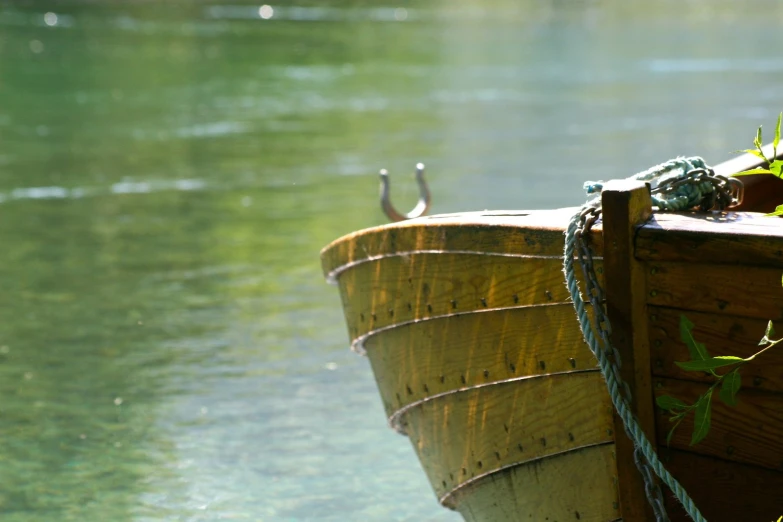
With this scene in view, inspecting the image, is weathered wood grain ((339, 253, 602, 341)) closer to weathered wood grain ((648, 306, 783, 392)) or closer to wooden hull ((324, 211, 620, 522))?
A: wooden hull ((324, 211, 620, 522))

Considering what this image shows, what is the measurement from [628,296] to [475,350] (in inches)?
24.1

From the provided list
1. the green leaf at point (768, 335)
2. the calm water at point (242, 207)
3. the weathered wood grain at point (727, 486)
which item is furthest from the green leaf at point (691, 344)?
the calm water at point (242, 207)

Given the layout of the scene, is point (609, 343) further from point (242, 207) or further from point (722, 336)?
point (242, 207)

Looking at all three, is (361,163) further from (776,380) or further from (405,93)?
(776,380)

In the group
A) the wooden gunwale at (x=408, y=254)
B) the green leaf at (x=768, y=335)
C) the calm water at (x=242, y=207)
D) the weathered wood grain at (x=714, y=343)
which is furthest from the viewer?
the calm water at (x=242, y=207)

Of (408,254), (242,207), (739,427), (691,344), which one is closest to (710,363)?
(691,344)

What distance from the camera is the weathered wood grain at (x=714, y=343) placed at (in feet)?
8.38

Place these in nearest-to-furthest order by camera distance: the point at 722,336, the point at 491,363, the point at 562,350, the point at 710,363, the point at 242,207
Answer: the point at 710,363 < the point at 722,336 < the point at 562,350 < the point at 491,363 < the point at 242,207

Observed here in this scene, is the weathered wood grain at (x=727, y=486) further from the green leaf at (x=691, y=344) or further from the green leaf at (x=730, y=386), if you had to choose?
the green leaf at (x=691, y=344)

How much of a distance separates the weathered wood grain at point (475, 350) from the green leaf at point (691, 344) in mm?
328

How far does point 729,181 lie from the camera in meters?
2.91

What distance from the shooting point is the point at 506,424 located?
3.12 metres

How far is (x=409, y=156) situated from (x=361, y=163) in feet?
2.17

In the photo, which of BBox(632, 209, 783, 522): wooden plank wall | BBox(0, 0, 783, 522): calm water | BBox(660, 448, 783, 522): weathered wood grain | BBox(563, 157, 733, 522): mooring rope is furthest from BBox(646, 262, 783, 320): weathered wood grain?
BBox(0, 0, 783, 522): calm water
